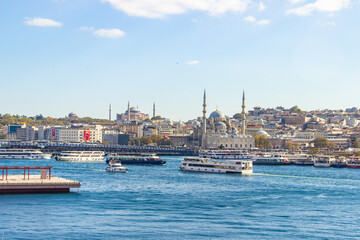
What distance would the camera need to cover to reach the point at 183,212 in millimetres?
23344

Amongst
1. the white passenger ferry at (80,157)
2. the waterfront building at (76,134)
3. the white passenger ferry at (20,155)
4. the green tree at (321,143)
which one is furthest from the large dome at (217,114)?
the white passenger ferry at (80,157)

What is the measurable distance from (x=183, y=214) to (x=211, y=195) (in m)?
6.11

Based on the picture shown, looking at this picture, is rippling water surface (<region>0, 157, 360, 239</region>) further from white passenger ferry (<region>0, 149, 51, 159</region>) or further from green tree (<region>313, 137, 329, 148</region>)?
green tree (<region>313, 137, 329, 148</region>)

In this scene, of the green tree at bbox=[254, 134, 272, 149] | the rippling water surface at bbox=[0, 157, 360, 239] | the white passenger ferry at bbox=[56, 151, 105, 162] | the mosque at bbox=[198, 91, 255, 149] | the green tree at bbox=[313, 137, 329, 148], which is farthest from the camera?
the mosque at bbox=[198, 91, 255, 149]

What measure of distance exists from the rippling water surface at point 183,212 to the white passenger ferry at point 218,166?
29.4 feet

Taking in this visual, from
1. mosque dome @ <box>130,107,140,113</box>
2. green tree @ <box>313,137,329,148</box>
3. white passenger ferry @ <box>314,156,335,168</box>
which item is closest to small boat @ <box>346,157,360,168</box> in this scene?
white passenger ferry @ <box>314,156,335,168</box>

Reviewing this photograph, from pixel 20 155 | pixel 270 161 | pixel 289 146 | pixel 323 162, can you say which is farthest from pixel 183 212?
pixel 289 146

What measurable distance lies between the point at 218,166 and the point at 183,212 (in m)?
21.0

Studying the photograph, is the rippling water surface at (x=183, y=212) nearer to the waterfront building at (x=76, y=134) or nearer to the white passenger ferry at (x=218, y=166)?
the white passenger ferry at (x=218, y=166)

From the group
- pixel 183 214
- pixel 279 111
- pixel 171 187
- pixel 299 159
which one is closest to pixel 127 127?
pixel 279 111

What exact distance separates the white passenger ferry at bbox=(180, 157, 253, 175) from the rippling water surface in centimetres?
896

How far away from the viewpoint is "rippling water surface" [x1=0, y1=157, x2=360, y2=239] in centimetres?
1966

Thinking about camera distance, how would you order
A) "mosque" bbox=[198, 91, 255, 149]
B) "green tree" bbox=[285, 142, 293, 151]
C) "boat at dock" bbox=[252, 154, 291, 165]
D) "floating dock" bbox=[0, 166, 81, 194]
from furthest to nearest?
"mosque" bbox=[198, 91, 255, 149]
"green tree" bbox=[285, 142, 293, 151]
"boat at dock" bbox=[252, 154, 291, 165]
"floating dock" bbox=[0, 166, 81, 194]

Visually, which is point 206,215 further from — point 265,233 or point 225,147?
point 225,147
